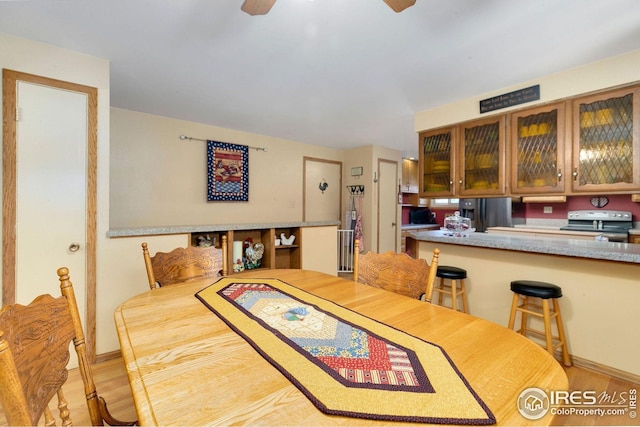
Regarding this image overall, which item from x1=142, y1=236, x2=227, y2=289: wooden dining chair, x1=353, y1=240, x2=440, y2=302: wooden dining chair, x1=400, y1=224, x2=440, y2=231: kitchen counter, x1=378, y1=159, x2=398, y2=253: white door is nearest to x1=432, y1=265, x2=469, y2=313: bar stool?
x1=353, y1=240, x2=440, y2=302: wooden dining chair

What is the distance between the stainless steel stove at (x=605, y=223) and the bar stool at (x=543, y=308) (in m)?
1.73

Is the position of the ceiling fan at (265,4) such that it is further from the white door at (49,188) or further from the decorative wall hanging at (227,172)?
the decorative wall hanging at (227,172)

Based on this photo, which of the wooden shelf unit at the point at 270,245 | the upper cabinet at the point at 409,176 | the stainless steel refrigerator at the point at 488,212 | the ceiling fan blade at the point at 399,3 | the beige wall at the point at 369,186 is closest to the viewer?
the ceiling fan blade at the point at 399,3

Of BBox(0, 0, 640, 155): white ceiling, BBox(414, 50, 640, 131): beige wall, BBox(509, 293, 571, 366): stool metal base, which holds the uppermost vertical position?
BBox(0, 0, 640, 155): white ceiling

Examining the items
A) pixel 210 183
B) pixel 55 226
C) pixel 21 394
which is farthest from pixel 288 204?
pixel 21 394

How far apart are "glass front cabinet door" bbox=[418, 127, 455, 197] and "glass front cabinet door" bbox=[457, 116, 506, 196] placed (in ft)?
0.36

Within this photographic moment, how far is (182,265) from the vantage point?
181cm

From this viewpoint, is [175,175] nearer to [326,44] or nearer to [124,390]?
[124,390]

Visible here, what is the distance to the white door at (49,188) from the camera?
191 centimetres

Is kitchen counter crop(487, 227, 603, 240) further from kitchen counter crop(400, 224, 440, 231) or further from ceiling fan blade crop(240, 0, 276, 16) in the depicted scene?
ceiling fan blade crop(240, 0, 276, 16)

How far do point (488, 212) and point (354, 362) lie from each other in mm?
4195

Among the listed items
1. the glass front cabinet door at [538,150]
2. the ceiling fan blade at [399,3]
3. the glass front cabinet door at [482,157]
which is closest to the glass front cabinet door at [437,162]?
the glass front cabinet door at [482,157]

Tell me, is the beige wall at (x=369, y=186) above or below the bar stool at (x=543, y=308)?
above

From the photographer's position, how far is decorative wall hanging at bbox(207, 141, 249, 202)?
3.83 m
